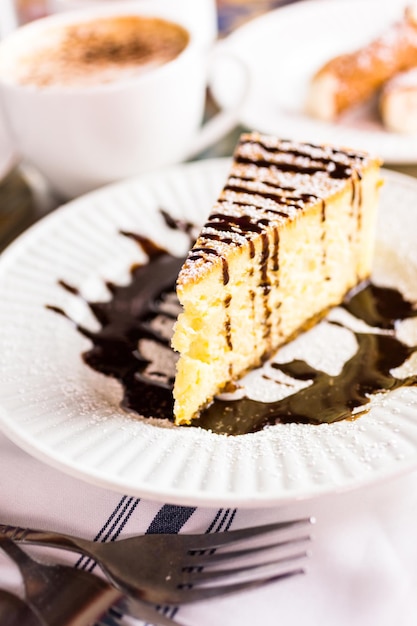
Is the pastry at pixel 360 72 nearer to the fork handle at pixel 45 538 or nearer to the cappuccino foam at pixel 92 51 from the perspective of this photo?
the cappuccino foam at pixel 92 51

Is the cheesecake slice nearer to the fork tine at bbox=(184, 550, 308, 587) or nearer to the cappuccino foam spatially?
the fork tine at bbox=(184, 550, 308, 587)

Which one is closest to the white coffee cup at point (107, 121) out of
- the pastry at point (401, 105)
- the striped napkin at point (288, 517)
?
the pastry at point (401, 105)

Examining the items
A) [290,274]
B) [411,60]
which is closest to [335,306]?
[290,274]

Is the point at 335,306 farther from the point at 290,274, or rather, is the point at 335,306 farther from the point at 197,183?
the point at 197,183

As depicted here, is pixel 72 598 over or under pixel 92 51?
under

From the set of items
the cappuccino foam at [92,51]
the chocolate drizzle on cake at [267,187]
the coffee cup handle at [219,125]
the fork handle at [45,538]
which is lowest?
the fork handle at [45,538]

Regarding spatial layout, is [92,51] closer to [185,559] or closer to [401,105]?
[401,105]

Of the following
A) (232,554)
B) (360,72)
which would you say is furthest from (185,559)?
(360,72)
